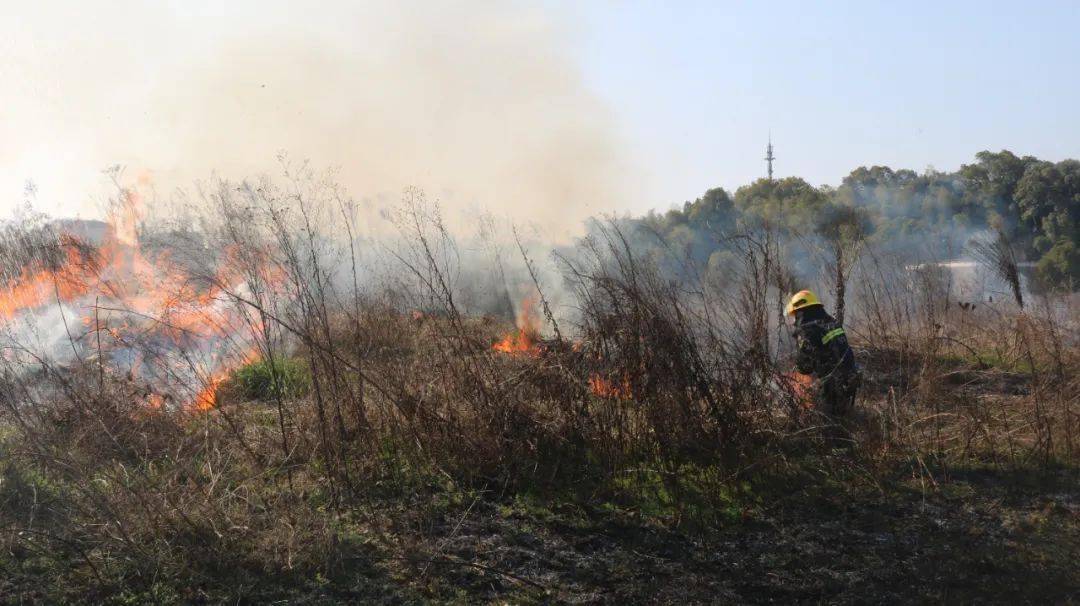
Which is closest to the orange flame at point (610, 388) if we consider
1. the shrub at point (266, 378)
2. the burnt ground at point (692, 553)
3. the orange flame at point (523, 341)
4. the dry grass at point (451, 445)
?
the dry grass at point (451, 445)

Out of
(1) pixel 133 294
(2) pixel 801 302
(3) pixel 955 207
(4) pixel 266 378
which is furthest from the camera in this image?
(3) pixel 955 207

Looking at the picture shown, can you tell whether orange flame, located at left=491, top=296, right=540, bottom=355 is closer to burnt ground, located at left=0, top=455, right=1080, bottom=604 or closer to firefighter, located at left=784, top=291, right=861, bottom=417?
burnt ground, located at left=0, top=455, right=1080, bottom=604

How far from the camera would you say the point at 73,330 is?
10250 mm

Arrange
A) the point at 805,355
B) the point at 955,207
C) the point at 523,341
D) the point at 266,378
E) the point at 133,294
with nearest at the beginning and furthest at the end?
the point at 805,355
the point at 523,341
the point at 266,378
the point at 133,294
the point at 955,207

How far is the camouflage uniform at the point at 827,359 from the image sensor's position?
21.6 feet

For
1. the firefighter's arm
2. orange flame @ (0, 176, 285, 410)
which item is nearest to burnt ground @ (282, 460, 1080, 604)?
the firefighter's arm

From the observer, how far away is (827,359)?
22.8 feet

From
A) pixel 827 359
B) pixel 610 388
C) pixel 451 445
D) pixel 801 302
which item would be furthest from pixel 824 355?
pixel 451 445

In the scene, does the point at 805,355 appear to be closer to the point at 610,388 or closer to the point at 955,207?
the point at 610,388

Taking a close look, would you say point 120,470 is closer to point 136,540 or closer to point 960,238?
point 136,540

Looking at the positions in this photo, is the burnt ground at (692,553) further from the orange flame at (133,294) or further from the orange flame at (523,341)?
the orange flame at (133,294)

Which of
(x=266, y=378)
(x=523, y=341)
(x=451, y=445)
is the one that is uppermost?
(x=523, y=341)

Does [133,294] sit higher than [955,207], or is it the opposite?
[955,207]

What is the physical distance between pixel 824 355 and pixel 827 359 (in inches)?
1.6
